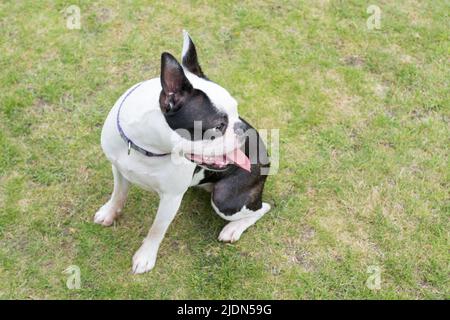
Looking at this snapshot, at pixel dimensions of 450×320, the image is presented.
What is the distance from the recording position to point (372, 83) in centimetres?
502

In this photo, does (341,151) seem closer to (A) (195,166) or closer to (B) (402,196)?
(B) (402,196)

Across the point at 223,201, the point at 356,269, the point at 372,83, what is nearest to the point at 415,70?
the point at 372,83

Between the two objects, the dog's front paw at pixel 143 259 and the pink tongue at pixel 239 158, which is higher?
the pink tongue at pixel 239 158

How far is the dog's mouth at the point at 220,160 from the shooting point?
2872 millimetres

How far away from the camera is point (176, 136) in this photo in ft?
8.95

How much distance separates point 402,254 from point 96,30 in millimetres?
3305

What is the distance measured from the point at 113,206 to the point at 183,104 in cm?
137

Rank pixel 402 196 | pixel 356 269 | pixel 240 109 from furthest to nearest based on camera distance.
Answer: pixel 240 109 → pixel 402 196 → pixel 356 269

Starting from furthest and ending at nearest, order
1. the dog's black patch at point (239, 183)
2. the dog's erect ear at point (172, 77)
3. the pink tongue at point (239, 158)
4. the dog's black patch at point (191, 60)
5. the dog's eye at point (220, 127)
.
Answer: the dog's black patch at point (239, 183) < the pink tongue at point (239, 158) < the dog's black patch at point (191, 60) < the dog's eye at point (220, 127) < the dog's erect ear at point (172, 77)

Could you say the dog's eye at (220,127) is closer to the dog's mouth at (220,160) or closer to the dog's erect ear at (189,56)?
the dog's mouth at (220,160)

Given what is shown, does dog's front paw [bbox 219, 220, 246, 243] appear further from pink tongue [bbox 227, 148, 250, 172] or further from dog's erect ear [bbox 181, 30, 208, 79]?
dog's erect ear [bbox 181, 30, 208, 79]

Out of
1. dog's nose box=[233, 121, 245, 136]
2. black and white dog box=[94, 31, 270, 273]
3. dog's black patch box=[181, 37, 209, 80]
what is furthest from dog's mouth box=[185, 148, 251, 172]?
dog's black patch box=[181, 37, 209, 80]

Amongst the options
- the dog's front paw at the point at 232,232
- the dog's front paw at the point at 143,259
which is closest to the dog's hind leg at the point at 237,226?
the dog's front paw at the point at 232,232

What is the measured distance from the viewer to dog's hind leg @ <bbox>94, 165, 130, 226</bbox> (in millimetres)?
3621
